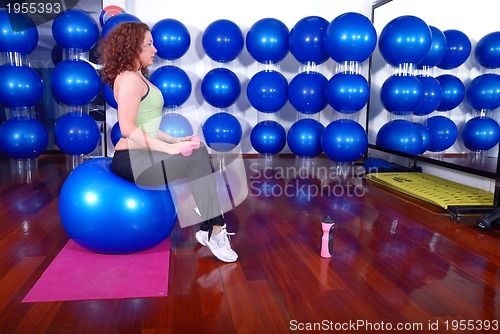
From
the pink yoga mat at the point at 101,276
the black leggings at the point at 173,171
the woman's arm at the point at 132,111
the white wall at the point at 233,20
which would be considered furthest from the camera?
the white wall at the point at 233,20

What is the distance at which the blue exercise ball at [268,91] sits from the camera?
4.42 metres

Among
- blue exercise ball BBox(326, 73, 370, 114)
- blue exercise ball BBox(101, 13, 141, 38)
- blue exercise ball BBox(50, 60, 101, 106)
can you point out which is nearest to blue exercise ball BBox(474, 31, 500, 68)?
blue exercise ball BBox(326, 73, 370, 114)

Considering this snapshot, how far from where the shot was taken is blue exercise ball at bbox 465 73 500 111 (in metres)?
3.52

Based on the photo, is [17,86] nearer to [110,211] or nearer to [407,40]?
[110,211]

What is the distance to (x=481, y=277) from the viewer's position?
80.8 inches

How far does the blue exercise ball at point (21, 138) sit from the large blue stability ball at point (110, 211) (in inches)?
86.3

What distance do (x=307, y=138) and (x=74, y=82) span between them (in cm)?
225

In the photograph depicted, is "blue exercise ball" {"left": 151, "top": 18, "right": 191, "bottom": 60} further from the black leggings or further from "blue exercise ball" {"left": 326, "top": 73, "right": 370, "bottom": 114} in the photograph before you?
the black leggings

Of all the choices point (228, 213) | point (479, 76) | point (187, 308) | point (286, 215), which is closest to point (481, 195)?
point (479, 76)

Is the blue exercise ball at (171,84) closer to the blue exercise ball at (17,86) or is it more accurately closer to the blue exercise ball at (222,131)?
the blue exercise ball at (222,131)

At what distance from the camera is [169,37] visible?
14.3 ft

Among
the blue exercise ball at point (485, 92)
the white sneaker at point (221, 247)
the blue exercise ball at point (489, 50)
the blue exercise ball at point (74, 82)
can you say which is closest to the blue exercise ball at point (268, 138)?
the blue exercise ball at point (74, 82)

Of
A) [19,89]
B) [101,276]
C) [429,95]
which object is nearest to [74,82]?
[19,89]

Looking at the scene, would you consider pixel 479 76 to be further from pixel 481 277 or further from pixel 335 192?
pixel 481 277
